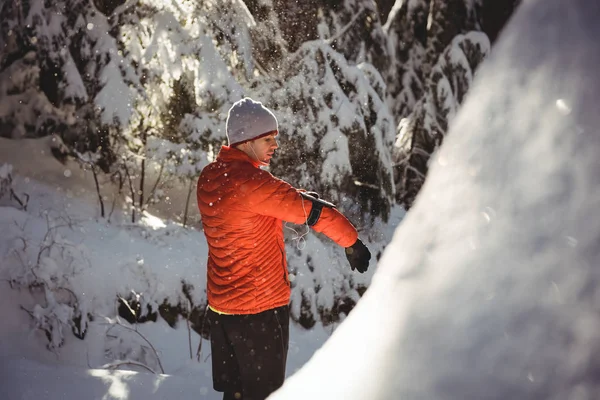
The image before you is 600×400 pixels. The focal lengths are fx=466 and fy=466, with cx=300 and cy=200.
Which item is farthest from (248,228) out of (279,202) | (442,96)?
(442,96)

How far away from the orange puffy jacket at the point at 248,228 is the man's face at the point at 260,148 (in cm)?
5

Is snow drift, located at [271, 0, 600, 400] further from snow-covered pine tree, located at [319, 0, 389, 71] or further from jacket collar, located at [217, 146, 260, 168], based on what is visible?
snow-covered pine tree, located at [319, 0, 389, 71]

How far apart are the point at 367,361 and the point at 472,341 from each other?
17cm

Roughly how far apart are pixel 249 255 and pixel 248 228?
13 centimetres

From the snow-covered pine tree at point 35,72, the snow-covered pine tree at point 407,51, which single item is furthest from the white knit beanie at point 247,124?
the snow-covered pine tree at point 407,51

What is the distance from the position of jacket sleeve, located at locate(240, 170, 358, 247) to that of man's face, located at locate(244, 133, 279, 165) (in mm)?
181

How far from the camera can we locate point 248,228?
6.89 feet

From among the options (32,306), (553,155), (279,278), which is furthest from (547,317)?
(32,306)

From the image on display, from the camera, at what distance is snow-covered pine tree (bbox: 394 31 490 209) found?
33.0 feet

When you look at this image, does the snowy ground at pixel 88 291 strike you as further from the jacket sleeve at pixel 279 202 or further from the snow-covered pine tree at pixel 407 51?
the snow-covered pine tree at pixel 407 51

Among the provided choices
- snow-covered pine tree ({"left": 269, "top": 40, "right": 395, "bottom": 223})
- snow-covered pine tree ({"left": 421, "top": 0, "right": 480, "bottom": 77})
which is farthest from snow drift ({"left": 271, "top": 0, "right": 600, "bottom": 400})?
snow-covered pine tree ({"left": 421, "top": 0, "right": 480, "bottom": 77})

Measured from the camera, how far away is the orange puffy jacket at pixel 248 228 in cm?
198

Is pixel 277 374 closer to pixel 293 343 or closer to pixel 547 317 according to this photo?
pixel 547 317

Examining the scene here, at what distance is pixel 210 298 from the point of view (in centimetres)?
226
